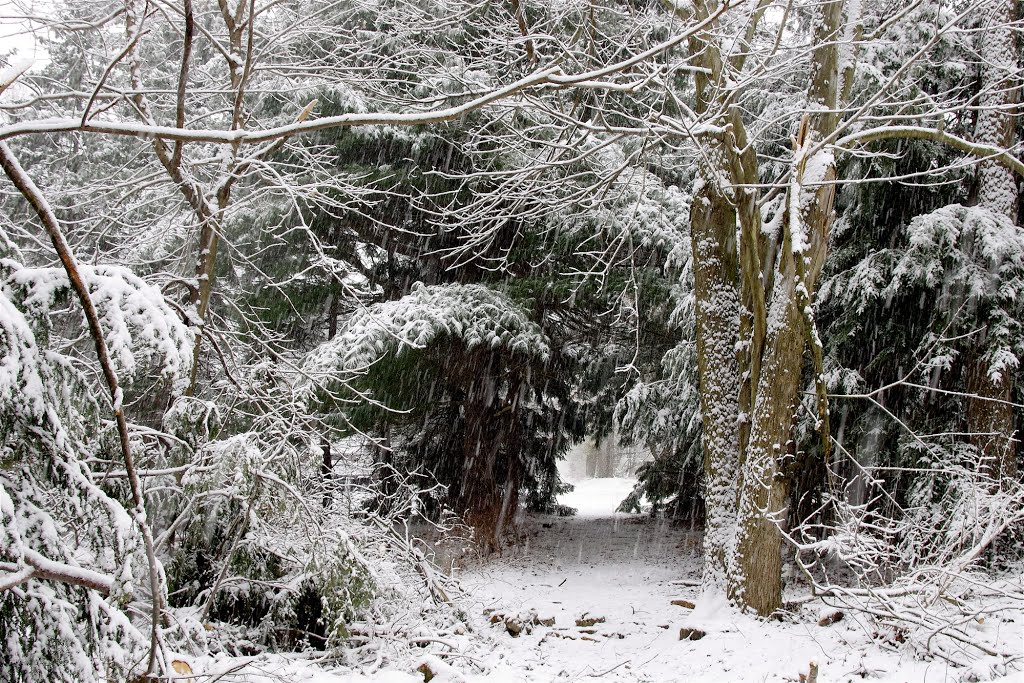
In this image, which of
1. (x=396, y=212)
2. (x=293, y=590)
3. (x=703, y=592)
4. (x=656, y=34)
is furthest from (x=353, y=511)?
(x=656, y=34)

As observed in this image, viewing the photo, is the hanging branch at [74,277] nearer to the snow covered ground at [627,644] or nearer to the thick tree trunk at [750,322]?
the snow covered ground at [627,644]

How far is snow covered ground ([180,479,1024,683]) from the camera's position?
465cm

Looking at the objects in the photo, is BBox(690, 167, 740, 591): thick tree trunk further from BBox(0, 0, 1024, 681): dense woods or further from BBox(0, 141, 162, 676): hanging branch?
BBox(0, 141, 162, 676): hanging branch

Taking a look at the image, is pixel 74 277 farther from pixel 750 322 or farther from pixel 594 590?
pixel 594 590

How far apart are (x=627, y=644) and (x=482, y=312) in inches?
185

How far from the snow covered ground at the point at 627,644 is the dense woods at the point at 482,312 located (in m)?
0.33

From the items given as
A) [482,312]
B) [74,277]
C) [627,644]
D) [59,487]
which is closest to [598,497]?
[482,312]

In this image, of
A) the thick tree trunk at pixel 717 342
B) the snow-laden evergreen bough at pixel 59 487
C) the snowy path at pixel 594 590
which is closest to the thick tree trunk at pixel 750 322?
the thick tree trunk at pixel 717 342

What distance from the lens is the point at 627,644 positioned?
644 centimetres

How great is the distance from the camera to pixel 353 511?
6000mm

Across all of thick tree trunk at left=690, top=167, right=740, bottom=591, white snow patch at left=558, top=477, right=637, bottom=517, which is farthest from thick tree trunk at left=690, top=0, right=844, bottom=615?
white snow patch at left=558, top=477, right=637, bottom=517

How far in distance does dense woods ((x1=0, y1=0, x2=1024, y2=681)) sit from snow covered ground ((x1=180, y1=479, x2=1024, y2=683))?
13.0 inches

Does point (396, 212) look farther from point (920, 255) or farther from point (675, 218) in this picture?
point (920, 255)

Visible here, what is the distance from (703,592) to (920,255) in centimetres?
434
